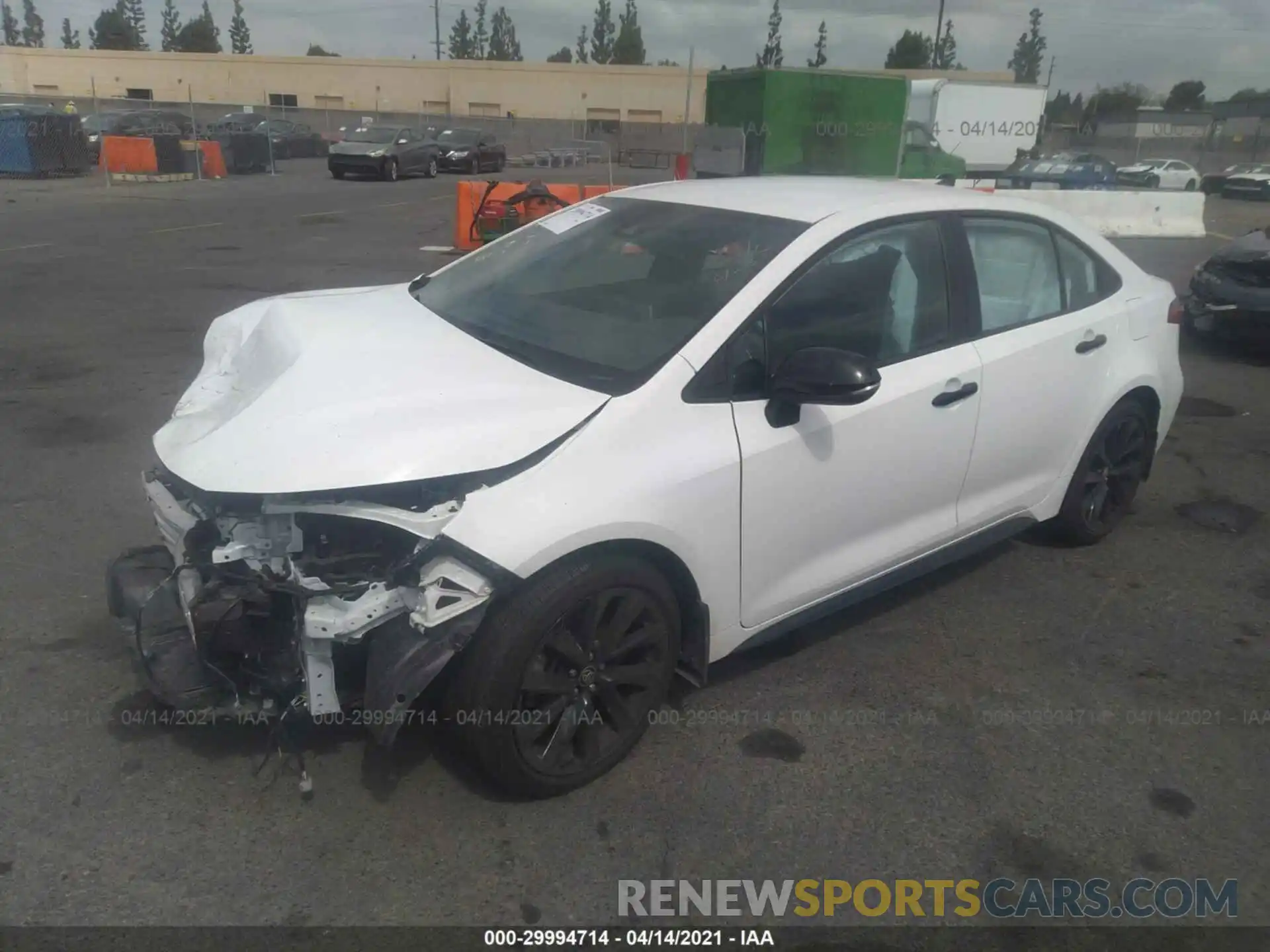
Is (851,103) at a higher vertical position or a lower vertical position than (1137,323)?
higher

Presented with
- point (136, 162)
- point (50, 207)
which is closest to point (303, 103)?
point (136, 162)

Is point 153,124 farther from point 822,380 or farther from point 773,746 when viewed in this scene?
point 773,746

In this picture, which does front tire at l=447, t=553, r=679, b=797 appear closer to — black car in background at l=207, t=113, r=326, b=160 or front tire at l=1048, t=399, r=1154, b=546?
front tire at l=1048, t=399, r=1154, b=546

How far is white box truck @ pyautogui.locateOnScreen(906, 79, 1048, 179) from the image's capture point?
89.7ft

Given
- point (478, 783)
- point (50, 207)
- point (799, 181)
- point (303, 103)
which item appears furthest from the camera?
point (303, 103)

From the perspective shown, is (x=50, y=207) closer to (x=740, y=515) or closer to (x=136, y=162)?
(x=136, y=162)

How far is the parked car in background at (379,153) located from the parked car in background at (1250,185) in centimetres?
2735

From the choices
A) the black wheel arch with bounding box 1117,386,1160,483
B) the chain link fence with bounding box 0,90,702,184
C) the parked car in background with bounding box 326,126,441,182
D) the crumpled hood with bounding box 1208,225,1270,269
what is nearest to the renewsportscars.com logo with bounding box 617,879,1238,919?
the black wheel arch with bounding box 1117,386,1160,483

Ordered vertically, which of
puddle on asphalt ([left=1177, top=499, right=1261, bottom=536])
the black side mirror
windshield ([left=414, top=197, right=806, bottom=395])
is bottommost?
puddle on asphalt ([left=1177, top=499, right=1261, bottom=536])

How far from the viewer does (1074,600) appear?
445 cm

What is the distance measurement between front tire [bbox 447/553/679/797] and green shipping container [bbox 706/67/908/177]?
1861 cm

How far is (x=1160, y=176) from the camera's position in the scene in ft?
115

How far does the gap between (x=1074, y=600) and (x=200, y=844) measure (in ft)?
11.7

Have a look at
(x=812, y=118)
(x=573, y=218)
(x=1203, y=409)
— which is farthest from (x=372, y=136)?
(x=573, y=218)
